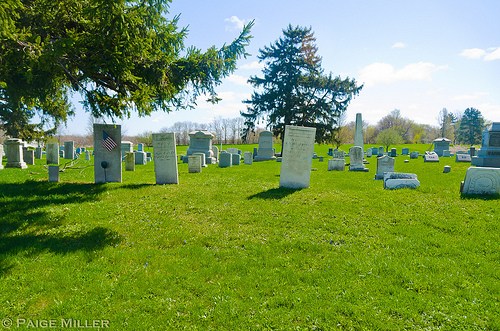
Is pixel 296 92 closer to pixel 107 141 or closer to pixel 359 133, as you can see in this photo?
pixel 359 133

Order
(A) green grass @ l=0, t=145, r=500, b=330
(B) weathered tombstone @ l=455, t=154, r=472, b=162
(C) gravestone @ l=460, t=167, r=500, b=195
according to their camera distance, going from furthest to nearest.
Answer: (B) weathered tombstone @ l=455, t=154, r=472, b=162 < (C) gravestone @ l=460, t=167, r=500, b=195 < (A) green grass @ l=0, t=145, r=500, b=330

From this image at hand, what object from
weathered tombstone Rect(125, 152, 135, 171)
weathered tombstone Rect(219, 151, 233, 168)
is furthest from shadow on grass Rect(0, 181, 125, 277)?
weathered tombstone Rect(219, 151, 233, 168)

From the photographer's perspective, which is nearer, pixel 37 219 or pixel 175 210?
pixel 37 219

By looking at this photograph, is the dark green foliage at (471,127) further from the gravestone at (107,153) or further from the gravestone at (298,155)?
the gravestone at (107,153)

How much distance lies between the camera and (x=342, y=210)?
6.70 metres

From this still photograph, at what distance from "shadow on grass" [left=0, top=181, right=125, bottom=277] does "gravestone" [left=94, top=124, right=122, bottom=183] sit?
3.69 ft

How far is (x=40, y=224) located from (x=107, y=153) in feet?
13.8

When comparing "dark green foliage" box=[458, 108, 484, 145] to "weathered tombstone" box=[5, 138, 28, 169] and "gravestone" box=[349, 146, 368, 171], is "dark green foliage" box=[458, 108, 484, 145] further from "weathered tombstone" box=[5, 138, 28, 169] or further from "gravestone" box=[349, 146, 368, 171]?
"weathered tombstone" box=[5, 138, 28, 169]

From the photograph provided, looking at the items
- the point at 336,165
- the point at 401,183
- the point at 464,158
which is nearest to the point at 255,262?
the point at 401,183

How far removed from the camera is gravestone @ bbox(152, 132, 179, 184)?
1006 centimetres

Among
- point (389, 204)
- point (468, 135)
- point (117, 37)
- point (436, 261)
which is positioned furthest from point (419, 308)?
point (468, 135)

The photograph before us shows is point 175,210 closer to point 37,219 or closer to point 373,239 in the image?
point 37,219

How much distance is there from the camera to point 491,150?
14.8 metres

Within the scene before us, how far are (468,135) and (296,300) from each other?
79179 millimetres
